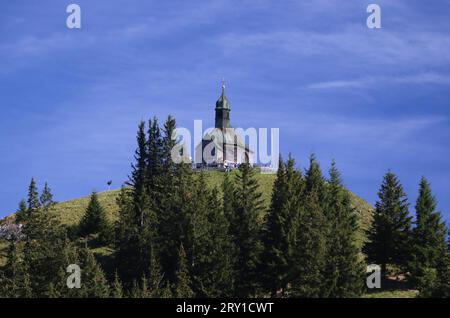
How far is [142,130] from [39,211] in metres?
15.4

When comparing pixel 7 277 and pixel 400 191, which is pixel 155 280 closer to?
pixel 7 277

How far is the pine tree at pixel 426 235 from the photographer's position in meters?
80.0

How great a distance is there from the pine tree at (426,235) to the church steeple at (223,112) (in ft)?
183

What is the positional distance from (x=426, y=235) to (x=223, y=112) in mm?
61218

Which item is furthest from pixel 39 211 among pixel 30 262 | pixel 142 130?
pixel 142 130

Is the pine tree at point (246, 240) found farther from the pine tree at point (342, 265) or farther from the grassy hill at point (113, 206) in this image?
the grassy hill at point (113, 206)

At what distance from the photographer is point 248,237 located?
7869 centimetres

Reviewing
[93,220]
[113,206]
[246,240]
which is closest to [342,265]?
[246,240]

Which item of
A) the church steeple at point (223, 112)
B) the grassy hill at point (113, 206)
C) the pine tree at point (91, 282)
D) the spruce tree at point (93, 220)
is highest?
the church steeple at point (223, 112)

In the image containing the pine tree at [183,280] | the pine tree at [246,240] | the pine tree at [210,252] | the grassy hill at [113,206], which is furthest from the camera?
the grassy hill at [113,206]

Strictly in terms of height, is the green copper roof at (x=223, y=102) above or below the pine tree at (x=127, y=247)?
above

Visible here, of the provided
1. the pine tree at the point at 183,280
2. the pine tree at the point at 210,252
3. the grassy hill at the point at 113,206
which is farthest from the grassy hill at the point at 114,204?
the pine tree at the point at 183,280

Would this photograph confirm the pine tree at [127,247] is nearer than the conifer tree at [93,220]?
Yes
